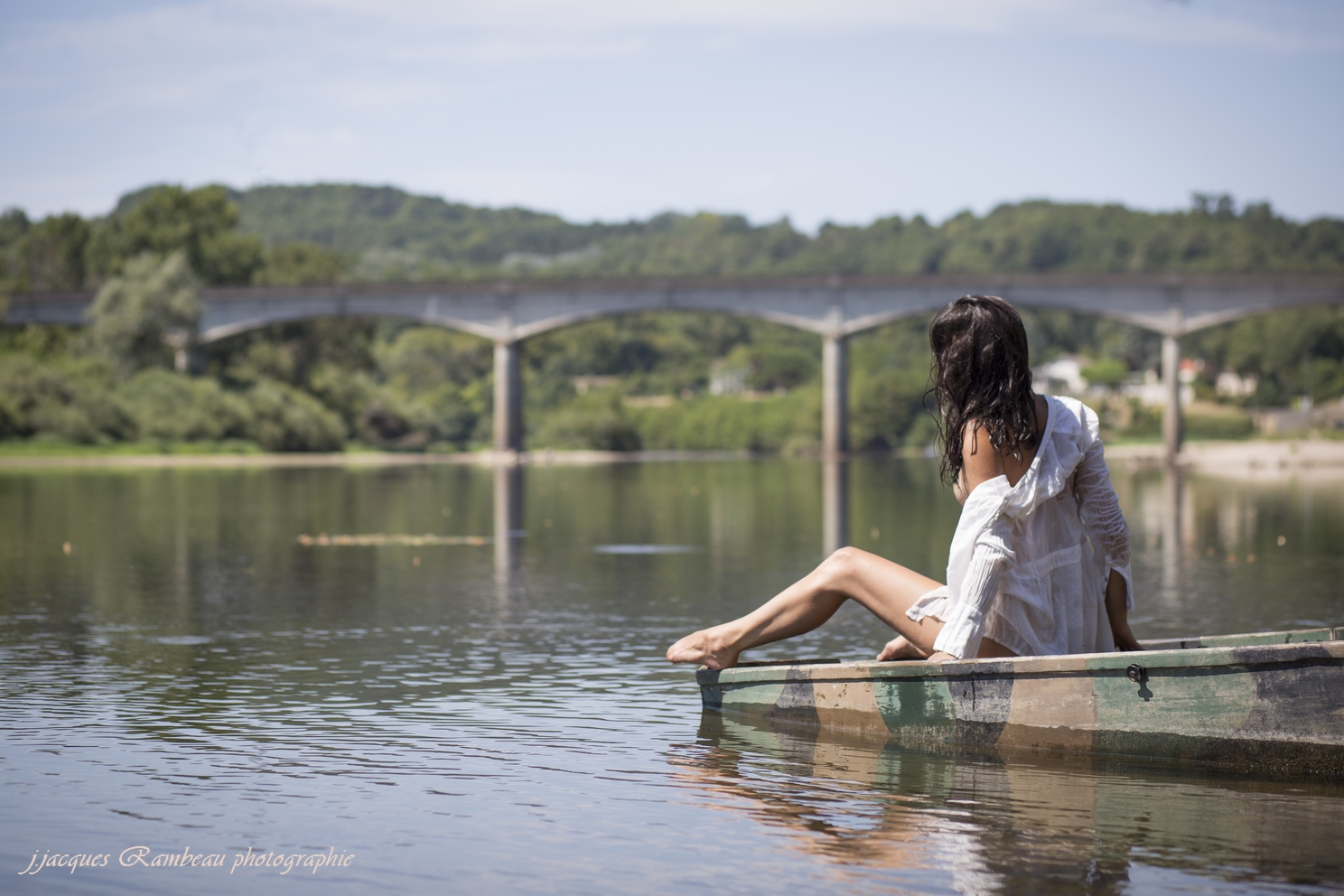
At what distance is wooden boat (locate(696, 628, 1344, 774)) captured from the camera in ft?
22.5

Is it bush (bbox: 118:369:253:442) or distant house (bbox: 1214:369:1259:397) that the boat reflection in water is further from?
distant house (bbox: 1214:369:1259:397)

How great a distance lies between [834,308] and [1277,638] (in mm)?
71182

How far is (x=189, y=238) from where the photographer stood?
90.2m

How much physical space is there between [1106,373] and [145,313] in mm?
93452

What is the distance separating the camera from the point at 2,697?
9.31 m

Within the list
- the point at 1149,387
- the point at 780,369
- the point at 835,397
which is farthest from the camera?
the point at 1149,387

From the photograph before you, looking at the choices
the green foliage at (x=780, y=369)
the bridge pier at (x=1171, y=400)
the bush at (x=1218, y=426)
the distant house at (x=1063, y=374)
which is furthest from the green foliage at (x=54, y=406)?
the distant house at (x=1063, y=374)

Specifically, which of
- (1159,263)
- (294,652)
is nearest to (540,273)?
(1159,263)

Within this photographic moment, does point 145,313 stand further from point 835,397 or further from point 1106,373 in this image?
point 1106,373

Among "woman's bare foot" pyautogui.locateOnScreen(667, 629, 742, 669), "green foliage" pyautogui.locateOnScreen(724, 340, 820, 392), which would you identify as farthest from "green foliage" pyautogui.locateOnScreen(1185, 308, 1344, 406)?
"woman's bare foot" pyautogui.locateOnScreen(667, 629, 742, 669)

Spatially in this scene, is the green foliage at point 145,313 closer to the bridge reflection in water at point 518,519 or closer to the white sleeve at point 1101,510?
the bridge reflection in water at point 518,519

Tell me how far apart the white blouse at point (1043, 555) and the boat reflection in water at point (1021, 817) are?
663 mm

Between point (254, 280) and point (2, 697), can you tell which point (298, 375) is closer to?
point (254, 280)

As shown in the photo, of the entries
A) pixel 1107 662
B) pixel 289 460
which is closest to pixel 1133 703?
pixel 1107 662
